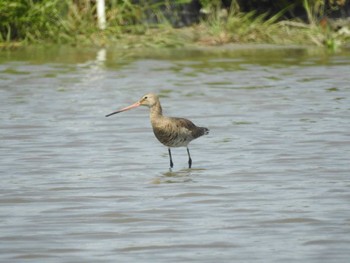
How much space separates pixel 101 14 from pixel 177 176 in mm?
13319

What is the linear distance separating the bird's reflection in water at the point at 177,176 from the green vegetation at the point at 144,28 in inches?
485

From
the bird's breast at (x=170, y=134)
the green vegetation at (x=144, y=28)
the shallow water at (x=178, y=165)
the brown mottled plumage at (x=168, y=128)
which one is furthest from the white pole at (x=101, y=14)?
the bird's breast at (x=170, y=134)

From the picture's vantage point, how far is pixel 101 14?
958 inches

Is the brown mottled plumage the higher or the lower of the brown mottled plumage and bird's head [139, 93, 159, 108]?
the lower

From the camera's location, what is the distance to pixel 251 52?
23.5 meters

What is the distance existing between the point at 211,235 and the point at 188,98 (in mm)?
9203

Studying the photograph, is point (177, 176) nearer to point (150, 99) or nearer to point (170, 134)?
point (170, 134)

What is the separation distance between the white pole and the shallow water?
8.28ft

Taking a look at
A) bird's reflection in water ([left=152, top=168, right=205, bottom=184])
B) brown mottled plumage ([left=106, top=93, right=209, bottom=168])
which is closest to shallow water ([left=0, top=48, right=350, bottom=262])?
bird's reflection in water ([left=152, top=168, right=205, bottom=184])

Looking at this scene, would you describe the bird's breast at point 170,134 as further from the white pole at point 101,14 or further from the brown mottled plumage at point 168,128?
the white pole at point 101,14

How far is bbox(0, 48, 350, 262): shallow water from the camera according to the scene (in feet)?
27.4

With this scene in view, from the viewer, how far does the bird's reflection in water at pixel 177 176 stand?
11.1 meters

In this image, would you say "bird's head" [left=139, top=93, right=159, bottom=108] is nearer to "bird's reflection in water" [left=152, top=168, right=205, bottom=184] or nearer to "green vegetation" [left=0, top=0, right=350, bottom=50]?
"bird's reflection in water" [left=152, top=168, right=205, bottom=184]

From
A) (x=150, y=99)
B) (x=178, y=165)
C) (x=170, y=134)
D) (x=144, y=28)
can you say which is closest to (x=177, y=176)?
(x=170, y=134)
